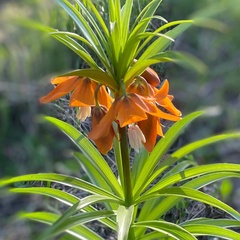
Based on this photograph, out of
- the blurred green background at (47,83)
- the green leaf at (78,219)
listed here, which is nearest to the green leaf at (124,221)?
the green leaf at (78,219)

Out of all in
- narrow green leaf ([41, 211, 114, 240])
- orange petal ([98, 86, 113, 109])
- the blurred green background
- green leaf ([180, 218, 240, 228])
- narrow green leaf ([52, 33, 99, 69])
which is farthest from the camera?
the blurred green background

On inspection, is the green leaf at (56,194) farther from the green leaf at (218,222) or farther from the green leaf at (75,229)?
the green leaf at (218,222)

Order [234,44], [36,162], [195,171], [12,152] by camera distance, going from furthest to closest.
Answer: [234,44], [12,152], [36,162], [195,171]

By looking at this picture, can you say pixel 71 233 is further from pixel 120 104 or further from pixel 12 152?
pixel 12 152

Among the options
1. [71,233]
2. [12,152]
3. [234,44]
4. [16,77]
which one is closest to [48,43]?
[16,77]

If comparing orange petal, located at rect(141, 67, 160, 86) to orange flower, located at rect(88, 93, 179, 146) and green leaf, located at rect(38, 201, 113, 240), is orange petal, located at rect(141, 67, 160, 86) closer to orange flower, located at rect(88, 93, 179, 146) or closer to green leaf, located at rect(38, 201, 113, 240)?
orange flower, located at rect(88, 93, 179, 146)

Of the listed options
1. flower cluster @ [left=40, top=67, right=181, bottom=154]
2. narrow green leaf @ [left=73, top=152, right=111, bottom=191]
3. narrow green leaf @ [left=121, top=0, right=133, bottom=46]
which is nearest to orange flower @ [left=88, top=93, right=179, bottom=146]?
flower cluster @ [left=40, top=67, right=181, bottom=154]
